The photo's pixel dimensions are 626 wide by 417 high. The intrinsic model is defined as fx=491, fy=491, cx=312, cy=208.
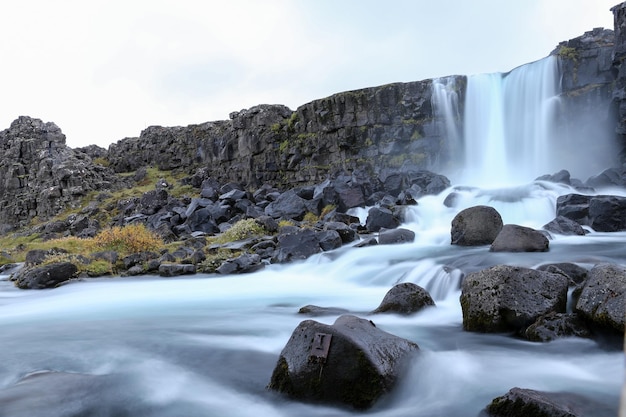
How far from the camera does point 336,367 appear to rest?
5.32m

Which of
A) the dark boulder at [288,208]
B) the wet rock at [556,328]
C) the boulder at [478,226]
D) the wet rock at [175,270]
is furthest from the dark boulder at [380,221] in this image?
the wet rock at [556,328]

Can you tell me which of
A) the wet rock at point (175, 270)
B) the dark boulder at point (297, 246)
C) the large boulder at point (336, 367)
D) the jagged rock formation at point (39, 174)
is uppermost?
the jagged rock formation at point (39, 174)

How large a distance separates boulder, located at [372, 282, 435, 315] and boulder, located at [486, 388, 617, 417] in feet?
12.5

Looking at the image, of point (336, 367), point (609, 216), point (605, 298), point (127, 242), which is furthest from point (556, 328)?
point (127, 242)

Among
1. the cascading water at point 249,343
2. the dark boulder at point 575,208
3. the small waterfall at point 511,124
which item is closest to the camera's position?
the cascading water at point 249,343

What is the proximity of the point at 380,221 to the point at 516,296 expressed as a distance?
1620cm

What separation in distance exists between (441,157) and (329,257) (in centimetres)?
2541

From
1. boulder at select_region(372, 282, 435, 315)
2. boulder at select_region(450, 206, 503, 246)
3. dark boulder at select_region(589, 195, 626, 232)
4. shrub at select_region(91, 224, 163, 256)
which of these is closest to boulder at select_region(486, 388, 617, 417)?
boulder at select_region(372, 282, 435, 315)

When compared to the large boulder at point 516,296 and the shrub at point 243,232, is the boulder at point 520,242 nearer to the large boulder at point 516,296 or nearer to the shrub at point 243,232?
the large boulder at point 516,296

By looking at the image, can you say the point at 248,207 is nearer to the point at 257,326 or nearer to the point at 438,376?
the point at 257,326

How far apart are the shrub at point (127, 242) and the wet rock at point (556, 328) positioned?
16.5 meters

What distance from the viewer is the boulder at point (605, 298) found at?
6.60m

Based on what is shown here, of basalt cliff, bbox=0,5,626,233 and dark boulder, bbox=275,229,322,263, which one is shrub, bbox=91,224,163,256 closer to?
dark boulder, bbox=275,229,322,263

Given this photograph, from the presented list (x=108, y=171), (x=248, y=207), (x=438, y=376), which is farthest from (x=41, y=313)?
(x=108, y=171)
